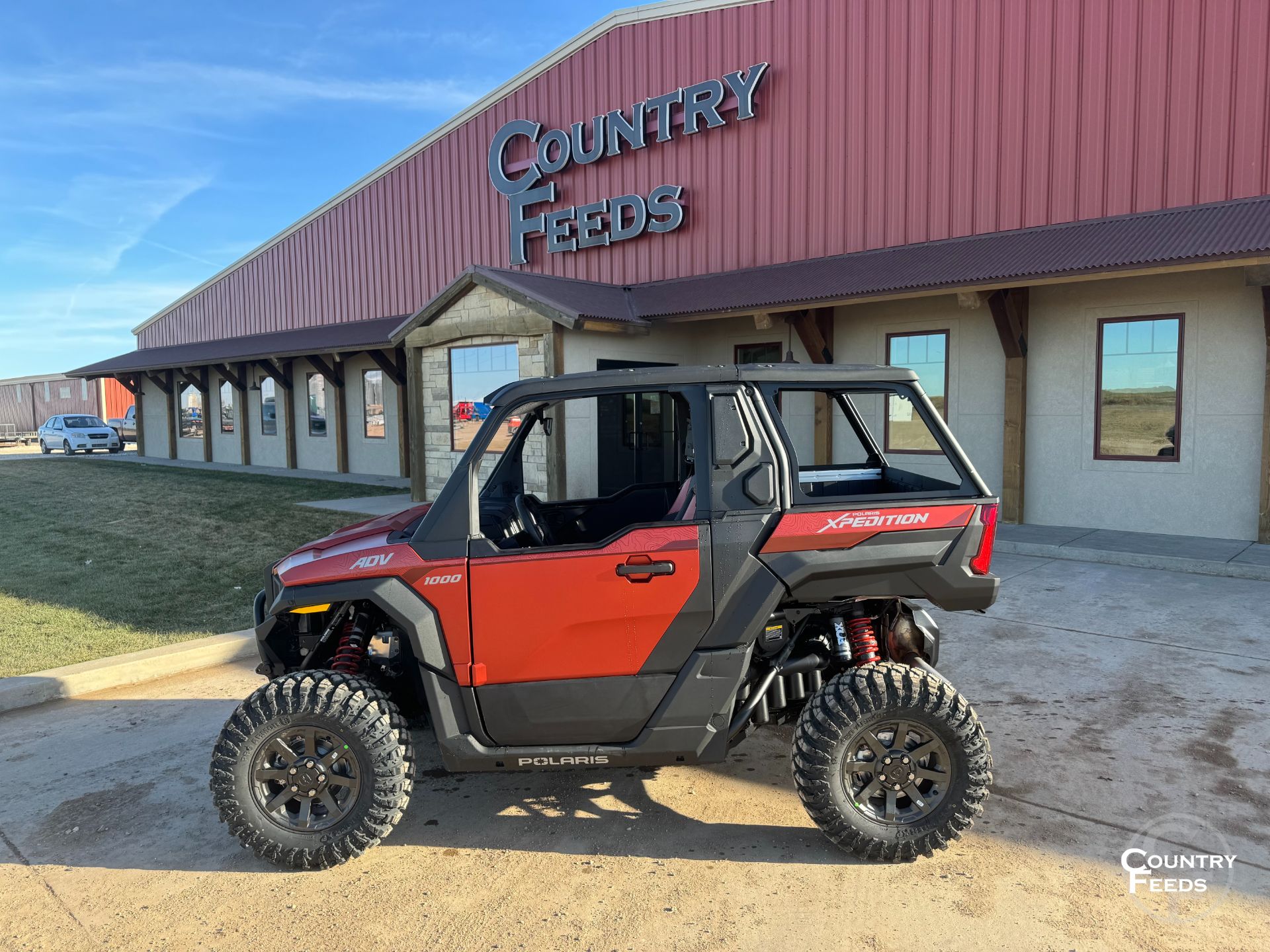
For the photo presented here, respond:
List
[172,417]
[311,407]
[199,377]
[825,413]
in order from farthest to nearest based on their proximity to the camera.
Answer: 1. [172,417]
2. [199,377]
3. [311,407]
4. [825,413]

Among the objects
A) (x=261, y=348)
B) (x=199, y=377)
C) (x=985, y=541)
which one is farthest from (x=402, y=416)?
(x=985, y=541)

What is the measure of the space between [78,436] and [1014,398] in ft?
113

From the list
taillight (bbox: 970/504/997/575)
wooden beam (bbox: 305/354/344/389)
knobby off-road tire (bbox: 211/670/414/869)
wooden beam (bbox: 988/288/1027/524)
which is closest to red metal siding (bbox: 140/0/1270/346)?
wooden beam (bbox: 988/288/1027/524)

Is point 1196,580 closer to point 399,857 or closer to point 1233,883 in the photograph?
point 1233,883

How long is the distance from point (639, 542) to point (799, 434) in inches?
443

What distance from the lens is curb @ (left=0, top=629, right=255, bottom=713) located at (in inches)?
213

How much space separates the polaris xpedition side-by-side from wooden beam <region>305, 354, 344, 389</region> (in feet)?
64.1

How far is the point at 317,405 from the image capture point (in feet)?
75.4

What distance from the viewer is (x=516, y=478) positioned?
14.4 ft

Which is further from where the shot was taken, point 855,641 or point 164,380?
point 164,380

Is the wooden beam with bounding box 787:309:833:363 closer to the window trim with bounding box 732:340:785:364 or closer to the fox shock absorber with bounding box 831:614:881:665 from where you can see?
the window trim with bounding box 732:340:785:364

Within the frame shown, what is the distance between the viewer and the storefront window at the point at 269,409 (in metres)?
24.5

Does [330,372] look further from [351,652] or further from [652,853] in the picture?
[652,853]

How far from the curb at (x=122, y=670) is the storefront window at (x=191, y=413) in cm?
2381
